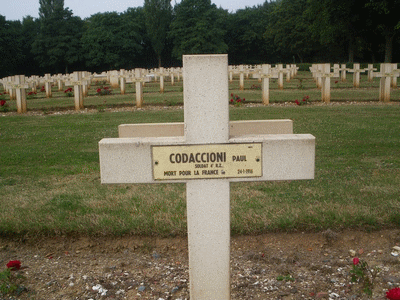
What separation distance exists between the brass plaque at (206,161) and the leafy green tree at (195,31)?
5704 centimetres

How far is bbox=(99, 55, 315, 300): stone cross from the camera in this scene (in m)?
2.60

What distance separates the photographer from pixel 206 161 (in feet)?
8.76

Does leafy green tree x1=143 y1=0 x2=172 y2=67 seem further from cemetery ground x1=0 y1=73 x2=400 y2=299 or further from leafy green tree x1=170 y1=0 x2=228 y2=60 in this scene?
cemetery ground x1=0 y1=73 x2=400 y2=299

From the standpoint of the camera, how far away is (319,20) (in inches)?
1604

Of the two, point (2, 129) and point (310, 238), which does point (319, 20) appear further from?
point (310, 238)

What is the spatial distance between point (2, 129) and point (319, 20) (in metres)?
34.9

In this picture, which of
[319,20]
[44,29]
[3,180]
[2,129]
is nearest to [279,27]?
[319,20]

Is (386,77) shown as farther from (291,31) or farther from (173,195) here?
(291,31)

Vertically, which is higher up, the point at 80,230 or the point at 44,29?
the point at 44,29

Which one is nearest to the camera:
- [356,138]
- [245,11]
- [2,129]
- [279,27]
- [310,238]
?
[310,238]

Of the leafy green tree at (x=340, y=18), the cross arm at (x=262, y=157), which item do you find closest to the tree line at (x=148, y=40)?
the leafy green tree at (x=340, y=18)

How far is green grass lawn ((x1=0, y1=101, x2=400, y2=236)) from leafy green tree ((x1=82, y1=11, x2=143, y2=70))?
49.8 metres

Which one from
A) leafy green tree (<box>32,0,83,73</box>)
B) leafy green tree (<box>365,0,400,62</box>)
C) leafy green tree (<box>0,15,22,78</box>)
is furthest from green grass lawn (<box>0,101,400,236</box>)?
leafy green tree (<box>32,0,83,73</box>)

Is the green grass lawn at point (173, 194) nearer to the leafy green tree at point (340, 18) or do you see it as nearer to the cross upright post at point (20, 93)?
the cross upright post at point (20, 93)
